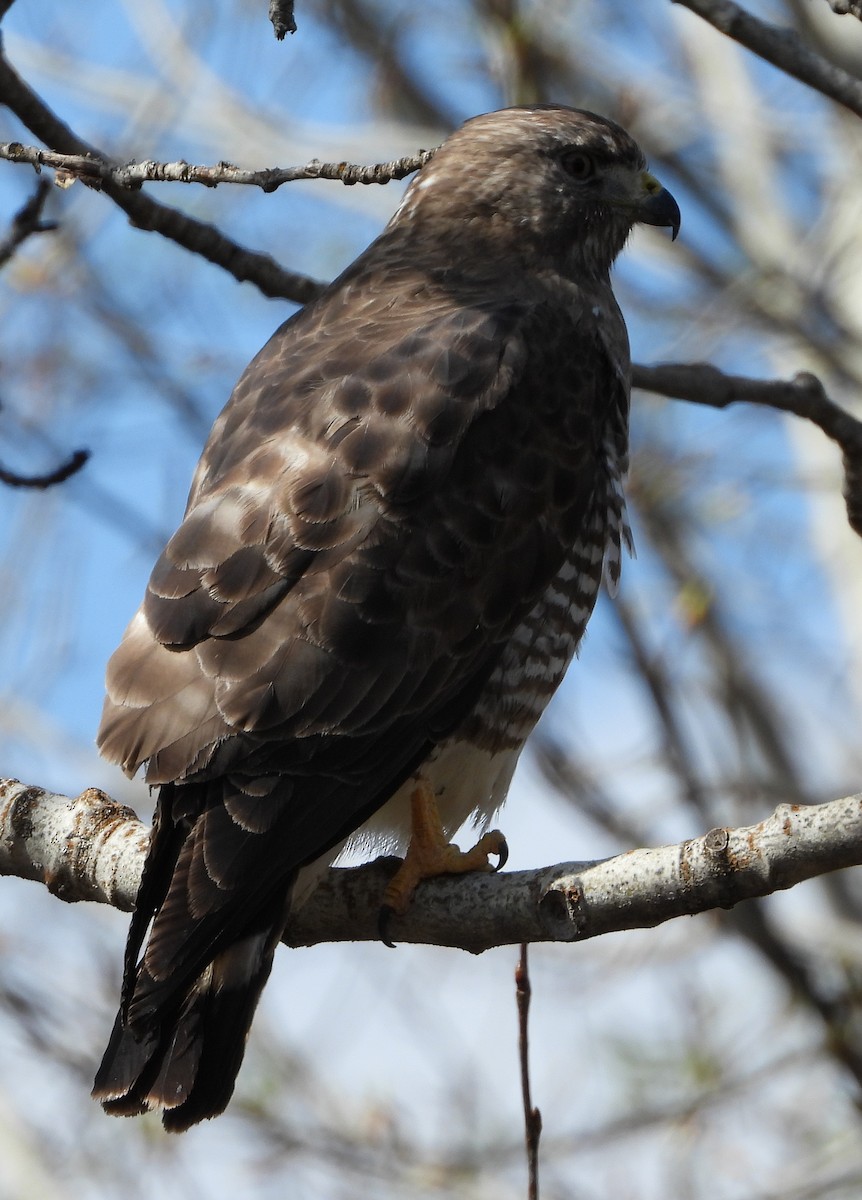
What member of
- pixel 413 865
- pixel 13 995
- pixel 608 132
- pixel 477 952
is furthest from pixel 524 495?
pixel 13 995

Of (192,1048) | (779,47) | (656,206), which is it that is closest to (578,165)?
(656,206)

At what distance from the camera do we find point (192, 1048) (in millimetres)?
3297

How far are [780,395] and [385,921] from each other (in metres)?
1.62

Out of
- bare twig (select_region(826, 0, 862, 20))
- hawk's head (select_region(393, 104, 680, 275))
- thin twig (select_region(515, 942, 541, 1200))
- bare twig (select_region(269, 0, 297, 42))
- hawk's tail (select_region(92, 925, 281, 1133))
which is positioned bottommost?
hawk's tail (select_region(92, 925, 281, 1133))

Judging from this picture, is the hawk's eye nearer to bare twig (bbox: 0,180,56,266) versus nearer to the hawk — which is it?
the hawk

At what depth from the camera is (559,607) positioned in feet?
13.2

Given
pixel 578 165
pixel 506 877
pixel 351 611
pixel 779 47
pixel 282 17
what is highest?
pixel 282 17

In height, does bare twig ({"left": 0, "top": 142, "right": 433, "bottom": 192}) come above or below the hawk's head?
above

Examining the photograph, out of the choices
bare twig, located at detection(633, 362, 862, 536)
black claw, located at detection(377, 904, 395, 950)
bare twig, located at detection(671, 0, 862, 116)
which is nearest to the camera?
black claw, located at detection(377, 904, 395, 950)

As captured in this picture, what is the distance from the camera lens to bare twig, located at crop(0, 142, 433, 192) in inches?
124

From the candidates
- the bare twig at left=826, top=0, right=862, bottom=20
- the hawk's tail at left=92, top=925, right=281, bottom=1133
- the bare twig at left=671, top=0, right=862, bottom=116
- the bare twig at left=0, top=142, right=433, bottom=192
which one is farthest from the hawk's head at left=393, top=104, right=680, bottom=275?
the hawk's tail at left=92, top=925, right=281, bottom=1133

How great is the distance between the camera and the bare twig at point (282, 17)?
9.83 ft

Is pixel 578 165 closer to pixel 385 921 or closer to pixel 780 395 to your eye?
pixel 780 395

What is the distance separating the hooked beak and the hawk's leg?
1913mm
